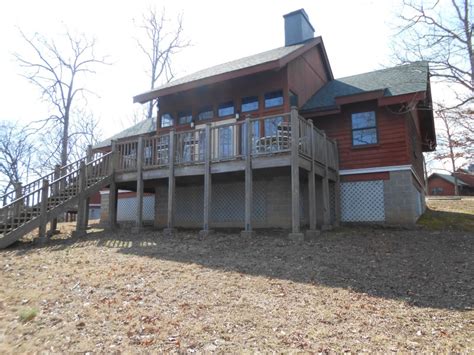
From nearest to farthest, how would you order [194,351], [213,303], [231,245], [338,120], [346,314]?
[194,351], [346,314], [213,303], [231,245], [338,120]

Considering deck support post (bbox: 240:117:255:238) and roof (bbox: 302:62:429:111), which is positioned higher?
roof (bbox: 302:62:429:111)

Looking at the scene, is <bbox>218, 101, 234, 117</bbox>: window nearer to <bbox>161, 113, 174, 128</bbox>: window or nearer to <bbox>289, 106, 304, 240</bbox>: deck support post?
<bbox>161, 113, 174, 128</bbox>: window

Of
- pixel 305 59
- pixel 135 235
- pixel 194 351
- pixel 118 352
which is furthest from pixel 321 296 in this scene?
pixel 305 59

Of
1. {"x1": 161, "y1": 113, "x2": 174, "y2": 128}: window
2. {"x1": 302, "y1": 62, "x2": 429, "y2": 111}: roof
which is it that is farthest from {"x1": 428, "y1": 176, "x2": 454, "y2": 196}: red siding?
{"x1": 161, "y1": 113, "x2": 174, "y2": 128}: window

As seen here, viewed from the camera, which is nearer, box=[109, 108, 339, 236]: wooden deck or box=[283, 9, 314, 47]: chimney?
box=[109, 108, 339, 236]: wooden deck

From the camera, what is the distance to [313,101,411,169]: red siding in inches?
440

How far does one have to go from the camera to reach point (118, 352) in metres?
3.82

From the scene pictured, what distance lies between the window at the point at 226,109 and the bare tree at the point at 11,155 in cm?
2956

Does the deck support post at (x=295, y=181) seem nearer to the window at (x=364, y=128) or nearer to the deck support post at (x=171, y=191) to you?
the deck support post at (x=171, y=191)

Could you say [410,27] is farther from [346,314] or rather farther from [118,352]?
[118,352]

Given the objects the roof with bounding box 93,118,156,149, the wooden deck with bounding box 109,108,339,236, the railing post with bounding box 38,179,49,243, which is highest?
the roof with bounding box 93,118,156,149

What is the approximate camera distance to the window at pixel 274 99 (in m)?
11.8

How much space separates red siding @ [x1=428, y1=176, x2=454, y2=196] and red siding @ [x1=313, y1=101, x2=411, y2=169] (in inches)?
1531

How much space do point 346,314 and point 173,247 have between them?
16.0 feet
